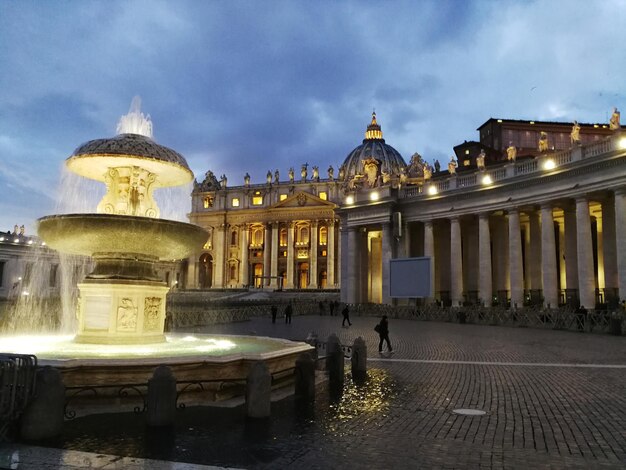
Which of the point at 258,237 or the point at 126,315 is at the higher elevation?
the point at 258,237

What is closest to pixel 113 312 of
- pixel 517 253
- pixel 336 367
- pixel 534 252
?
pixel 336 367

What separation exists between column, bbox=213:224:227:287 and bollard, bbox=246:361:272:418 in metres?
94.3

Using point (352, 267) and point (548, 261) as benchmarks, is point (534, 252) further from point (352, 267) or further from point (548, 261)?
point (352, 267)

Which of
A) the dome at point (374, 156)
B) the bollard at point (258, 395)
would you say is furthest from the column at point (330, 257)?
the bollard at point (258, 395)

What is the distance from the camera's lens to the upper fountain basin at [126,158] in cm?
1168

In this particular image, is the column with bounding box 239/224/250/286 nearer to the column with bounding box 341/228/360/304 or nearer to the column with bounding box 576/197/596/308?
the column with bounding box 341/228/360/304

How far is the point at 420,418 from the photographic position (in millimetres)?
8328

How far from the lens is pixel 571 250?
35562mm

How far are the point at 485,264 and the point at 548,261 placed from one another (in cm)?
476

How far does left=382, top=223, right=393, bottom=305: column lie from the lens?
43.7 meters

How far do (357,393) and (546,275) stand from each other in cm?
2718

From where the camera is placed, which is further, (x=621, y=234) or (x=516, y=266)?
(x=516, y=266)

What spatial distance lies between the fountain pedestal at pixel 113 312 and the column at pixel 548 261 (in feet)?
92.3

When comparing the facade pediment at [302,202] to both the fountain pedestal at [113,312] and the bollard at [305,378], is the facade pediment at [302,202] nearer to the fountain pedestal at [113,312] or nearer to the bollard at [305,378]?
the fountain pedestal at [113,312]
